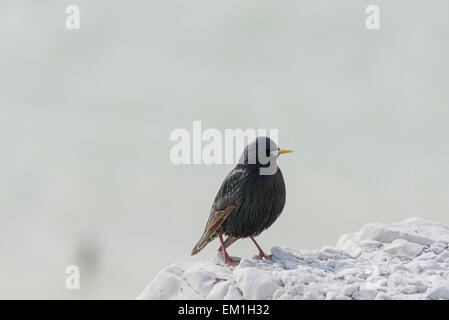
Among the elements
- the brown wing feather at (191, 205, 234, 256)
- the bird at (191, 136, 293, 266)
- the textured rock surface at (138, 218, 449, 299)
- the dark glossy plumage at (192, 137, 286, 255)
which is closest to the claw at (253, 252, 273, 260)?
the bird at (191, 136, 293, 266)

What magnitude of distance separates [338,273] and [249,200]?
5.18ft

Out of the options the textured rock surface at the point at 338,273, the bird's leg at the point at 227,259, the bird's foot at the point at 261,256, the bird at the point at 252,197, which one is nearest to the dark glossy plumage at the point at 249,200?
the bird at the point at 252,197

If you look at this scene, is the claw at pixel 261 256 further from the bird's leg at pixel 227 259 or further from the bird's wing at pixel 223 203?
the bird's wing at pixel 223 203

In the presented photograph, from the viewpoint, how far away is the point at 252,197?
27.1 feet

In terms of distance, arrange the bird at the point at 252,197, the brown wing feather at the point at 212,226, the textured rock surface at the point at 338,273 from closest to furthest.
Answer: the textured rock surface at the point at 338,273 < the bird at the point at 252,197 < the brown wing feather at the point at 212,226

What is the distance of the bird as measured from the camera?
325 inches

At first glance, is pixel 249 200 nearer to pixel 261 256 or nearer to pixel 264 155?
pixel 264 155

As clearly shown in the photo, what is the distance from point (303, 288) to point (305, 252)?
6.81ft

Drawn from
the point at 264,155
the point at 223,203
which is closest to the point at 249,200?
the point at 223,203

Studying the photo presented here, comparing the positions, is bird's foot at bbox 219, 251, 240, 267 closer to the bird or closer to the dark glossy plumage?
the bird

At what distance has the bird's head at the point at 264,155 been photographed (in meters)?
8.37

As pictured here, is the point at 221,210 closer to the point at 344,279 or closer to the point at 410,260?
the point at 344,279

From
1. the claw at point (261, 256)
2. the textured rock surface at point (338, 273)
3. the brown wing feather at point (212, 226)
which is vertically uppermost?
the brown wing feather at point (212, 226)
